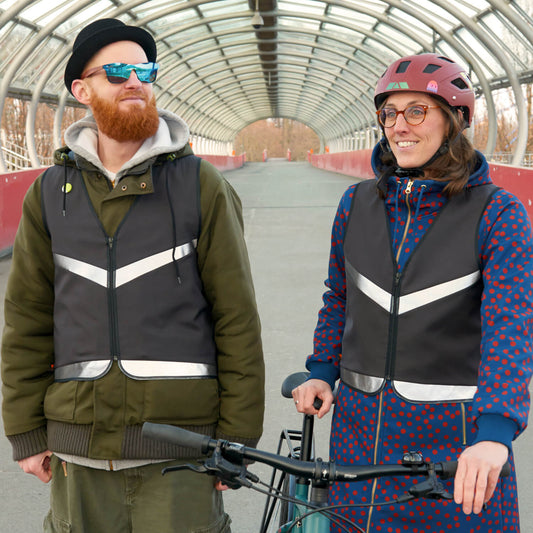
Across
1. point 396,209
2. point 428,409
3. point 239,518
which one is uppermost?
point 396,209

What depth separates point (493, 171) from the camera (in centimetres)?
1573

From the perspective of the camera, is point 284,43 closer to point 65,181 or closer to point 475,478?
point 65,181

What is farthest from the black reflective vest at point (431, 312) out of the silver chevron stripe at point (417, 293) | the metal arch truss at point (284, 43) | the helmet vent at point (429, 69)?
the metal arch truss at point (284, 43)

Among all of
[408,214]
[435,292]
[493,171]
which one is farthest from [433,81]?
[493,171]

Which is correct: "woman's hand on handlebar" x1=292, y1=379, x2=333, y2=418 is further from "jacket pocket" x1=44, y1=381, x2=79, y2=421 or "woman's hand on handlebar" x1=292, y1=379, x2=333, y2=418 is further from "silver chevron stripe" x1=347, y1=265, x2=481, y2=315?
"jacket pocket" x1=44, y1=381, x2=79, y2=421

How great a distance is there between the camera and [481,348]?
2141mm

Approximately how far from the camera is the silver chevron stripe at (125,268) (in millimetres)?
2504

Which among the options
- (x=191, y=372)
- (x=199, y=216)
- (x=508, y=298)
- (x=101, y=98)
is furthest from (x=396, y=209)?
(x=101, y=98)

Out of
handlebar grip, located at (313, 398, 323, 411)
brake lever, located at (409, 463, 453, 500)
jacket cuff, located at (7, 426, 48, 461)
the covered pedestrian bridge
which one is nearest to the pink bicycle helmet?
handlebar grip, located at (313, 398, 323, 411)

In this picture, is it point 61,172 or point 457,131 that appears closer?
point 457,131

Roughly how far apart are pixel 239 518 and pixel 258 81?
44691 mm

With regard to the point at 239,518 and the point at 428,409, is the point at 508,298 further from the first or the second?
the point at 239,518

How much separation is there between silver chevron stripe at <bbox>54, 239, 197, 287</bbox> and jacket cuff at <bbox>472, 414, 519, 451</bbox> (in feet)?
3.54

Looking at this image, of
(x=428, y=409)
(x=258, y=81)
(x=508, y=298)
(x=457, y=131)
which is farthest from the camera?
(x=258, y=81)
